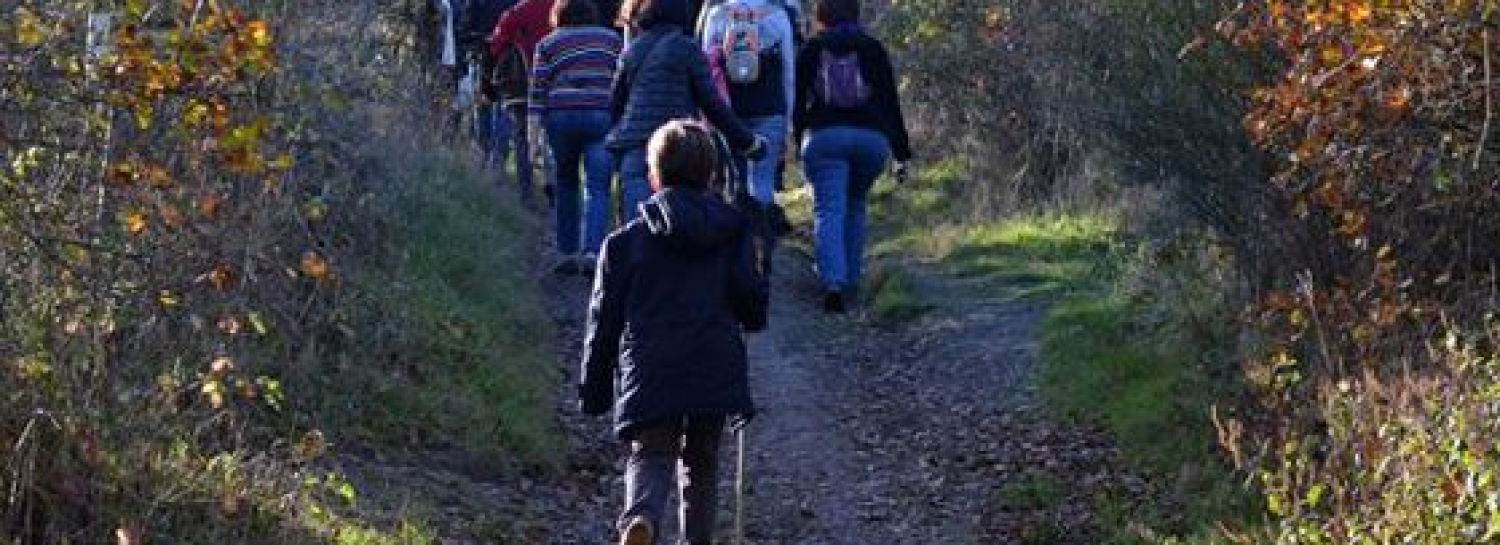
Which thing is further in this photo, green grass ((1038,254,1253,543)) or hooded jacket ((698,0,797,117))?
hooded jacket ((698,0,797,117))

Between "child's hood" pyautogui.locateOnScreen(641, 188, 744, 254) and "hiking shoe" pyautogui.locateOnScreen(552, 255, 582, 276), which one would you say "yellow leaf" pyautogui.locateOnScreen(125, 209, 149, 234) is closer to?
"child's hood" pyautogui.locateOnScreen(641, 188, 744, 254)

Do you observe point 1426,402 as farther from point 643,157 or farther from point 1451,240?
point 643,157

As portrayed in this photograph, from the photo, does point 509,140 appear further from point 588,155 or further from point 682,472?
point 682,472

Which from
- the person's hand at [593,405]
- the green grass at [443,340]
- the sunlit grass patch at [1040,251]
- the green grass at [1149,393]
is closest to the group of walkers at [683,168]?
the person's hand at [593,405]

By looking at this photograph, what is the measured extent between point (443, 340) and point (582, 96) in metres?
3.10

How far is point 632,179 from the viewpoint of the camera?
40.5 ft

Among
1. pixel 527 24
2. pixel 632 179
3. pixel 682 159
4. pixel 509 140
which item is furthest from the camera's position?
pixel 509 140

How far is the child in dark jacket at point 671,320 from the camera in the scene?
758 centimetres

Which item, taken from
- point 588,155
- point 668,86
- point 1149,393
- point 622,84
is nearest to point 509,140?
point 588,155

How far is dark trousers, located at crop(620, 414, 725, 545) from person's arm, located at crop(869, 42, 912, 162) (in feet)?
17.9

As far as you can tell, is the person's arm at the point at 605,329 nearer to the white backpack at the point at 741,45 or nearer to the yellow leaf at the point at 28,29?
the yellow leaf at the point at 28,29

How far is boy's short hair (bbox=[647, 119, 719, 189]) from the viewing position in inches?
303

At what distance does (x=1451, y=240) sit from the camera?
8344mm

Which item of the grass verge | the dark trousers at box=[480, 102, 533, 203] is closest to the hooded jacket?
the grass verge
